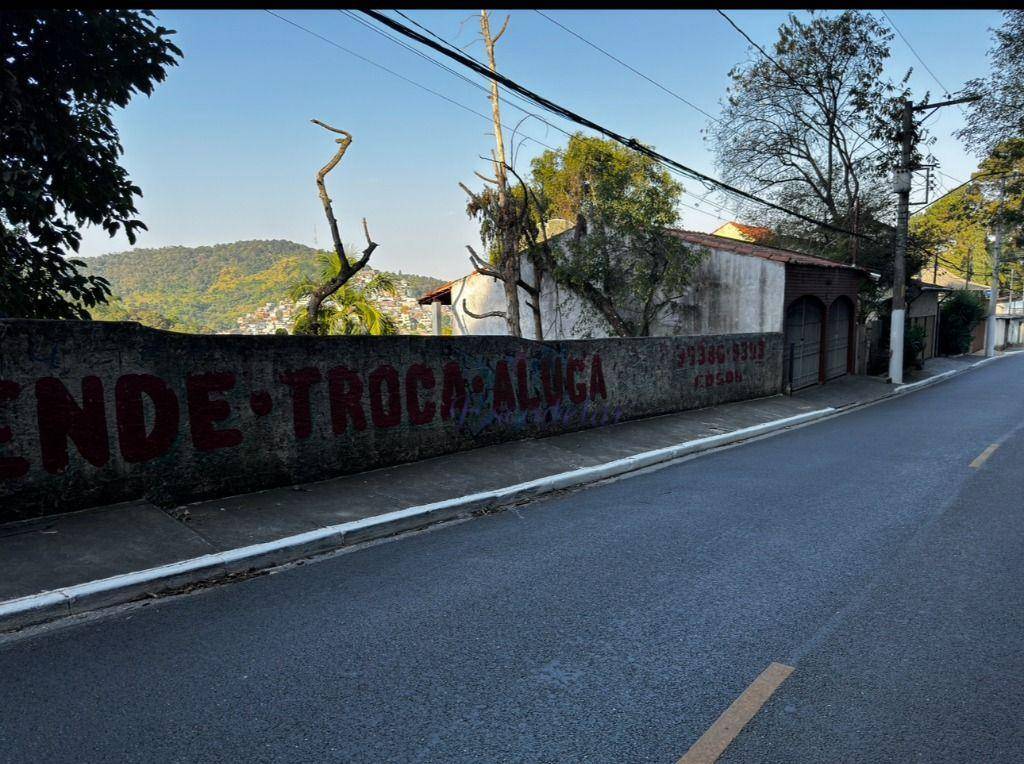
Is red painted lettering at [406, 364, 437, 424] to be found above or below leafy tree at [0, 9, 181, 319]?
below

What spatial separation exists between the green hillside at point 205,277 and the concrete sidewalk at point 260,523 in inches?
1391

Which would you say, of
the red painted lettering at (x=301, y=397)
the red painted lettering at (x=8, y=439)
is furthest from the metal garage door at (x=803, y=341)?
the red painted lettering at (x=8, y=439)

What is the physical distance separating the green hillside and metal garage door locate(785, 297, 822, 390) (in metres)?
30.9

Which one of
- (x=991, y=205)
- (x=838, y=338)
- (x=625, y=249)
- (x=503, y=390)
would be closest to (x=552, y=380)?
(x=503, y=390)

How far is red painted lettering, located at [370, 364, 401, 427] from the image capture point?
8172 mm

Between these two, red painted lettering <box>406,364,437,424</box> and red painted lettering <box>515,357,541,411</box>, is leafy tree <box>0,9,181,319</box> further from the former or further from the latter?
red painted lettering <box>515,357,541,411</box>

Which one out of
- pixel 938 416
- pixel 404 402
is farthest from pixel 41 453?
pixel 938 416

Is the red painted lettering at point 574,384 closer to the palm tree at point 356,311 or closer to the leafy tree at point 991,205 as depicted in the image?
the palm tree at point 356,311

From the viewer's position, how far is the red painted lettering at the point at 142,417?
20.2ft

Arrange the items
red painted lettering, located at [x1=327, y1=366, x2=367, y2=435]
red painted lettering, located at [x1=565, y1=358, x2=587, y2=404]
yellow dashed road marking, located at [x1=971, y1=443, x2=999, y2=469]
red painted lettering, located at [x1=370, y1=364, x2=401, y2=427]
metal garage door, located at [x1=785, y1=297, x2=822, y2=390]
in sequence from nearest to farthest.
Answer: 1. red painted lettering, located at [x1=327, y1=366, x2=367, y2=435]
2. red painted lettering, located at [x1=370, y1=364, x2=401, y2=427]
3. yellow dashed road marking, located at [x1=971, y1=443, x2=999, y2=469]
4. red painted lettering, located at [x1=565, y1=358, x2=587, y2=404]
5. metal garage door, located at [x1=785, y1=297, x2=822, y2=390]

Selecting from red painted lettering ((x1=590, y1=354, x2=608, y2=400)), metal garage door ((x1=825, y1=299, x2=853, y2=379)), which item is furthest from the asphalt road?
metal garage door ((x1=825, y1=299, x2=853, y2=379))

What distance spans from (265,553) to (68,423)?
222cm

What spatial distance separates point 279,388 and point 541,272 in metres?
15.7

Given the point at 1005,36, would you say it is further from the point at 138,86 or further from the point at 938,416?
the point at 138,86
